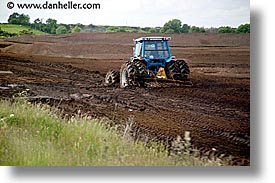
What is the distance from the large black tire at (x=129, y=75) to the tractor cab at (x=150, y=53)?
10cm

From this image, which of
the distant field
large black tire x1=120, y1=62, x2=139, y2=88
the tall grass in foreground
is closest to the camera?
the tall grass in foreground

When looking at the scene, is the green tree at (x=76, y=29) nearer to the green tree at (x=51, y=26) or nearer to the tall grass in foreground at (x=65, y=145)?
the green tree at (x=51, y=26)

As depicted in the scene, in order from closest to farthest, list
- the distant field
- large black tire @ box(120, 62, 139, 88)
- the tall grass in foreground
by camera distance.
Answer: the tall grass in foreground
the distant field
large black tire @ box(120, 62, 139, 88)

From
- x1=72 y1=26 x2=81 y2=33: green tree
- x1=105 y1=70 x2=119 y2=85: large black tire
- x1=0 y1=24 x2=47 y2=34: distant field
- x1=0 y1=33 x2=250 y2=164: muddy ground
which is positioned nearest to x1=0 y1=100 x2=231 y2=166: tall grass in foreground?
x1=0 y1=33 x2=250 y2=164: muddy ground

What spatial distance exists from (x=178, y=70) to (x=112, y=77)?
0.56 m

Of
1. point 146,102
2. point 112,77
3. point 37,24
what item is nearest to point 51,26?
point 37,24

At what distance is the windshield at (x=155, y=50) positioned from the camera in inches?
161

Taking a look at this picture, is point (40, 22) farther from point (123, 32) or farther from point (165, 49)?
point (165, 49)

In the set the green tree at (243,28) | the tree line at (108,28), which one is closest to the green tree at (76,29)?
the tree line at (108,28)

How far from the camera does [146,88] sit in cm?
404

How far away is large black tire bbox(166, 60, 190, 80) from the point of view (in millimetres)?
4043

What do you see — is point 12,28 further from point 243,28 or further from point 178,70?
point 243,28

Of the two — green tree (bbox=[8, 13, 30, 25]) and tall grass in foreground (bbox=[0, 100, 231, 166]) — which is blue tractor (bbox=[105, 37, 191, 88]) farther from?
green tree (bbox=[8, 13, 30, 25])

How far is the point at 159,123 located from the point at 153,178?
1.47ft
